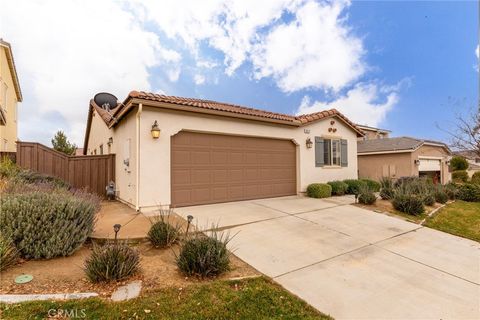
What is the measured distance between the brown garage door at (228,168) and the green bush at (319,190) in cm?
73

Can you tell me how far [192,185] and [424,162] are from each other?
781 inches

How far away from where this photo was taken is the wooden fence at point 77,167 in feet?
31.2

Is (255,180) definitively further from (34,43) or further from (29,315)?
(34,43)

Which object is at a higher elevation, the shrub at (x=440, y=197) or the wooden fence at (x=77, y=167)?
the wooden fence at (x=77, y=167)

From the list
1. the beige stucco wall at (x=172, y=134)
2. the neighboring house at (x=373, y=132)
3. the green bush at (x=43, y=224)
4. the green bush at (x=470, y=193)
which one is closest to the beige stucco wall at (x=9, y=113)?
the beige stucco wall at (x=172, y=134)

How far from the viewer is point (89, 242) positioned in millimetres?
4543

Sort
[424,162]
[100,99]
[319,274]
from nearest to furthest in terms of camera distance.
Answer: [319,274] < [100,99] < [424,162]

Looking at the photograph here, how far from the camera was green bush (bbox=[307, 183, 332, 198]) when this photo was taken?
10109 millimetres

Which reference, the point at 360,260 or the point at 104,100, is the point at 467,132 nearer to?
the point at 360,260

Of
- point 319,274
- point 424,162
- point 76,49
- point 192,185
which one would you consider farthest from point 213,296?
point 424,162

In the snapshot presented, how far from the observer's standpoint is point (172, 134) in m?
7.46

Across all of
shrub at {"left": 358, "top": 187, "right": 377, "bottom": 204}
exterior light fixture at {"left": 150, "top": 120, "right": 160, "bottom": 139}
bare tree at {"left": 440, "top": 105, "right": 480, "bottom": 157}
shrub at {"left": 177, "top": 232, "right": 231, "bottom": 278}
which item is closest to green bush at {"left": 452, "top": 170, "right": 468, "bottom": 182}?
bare tree at {"left": 440, "top": 105, "right": 480, "bottom": 157}

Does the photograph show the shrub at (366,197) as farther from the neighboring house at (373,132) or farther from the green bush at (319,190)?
the neighboring house at (373,132)

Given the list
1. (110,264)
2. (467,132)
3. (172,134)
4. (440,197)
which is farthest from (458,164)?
(110,264)
